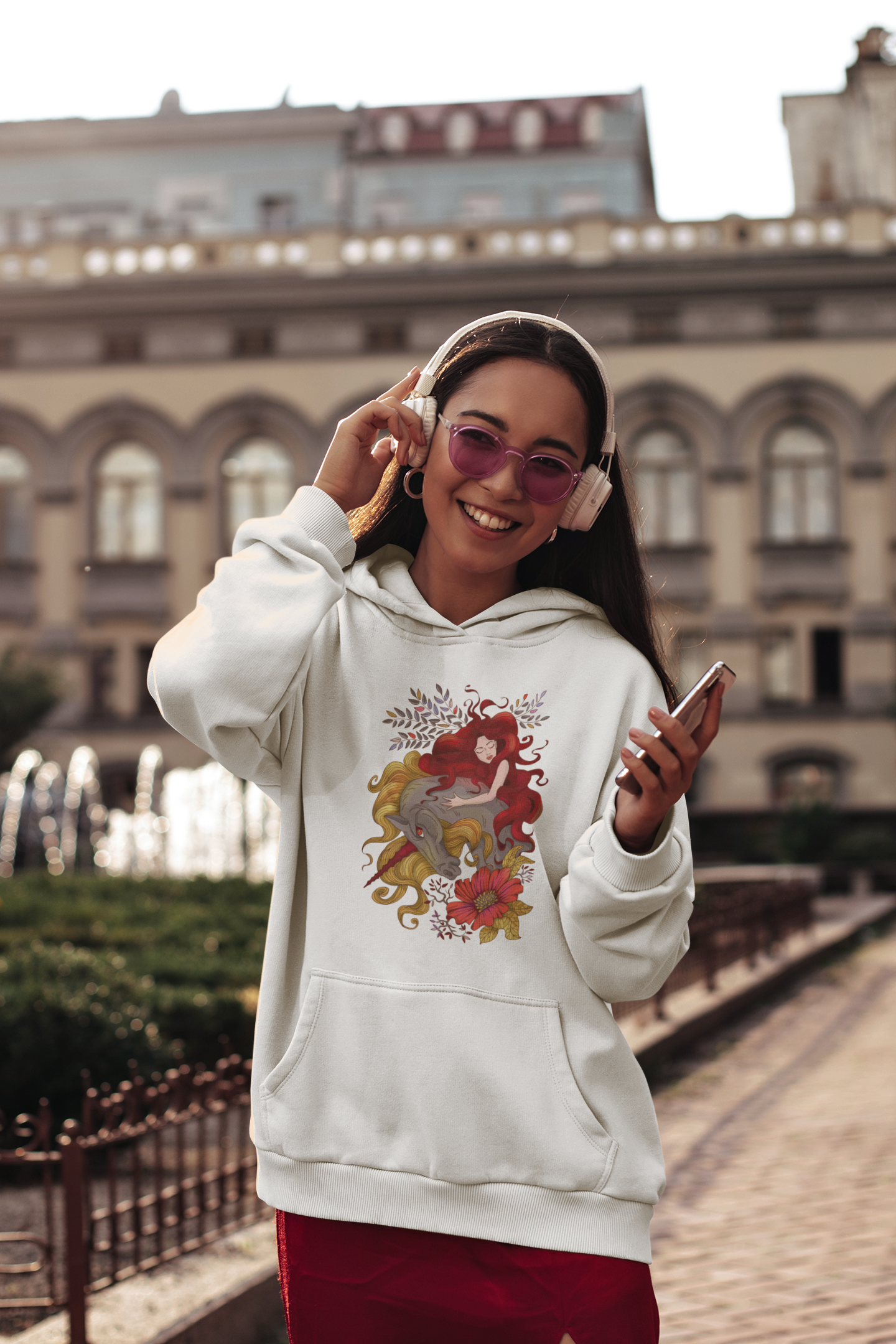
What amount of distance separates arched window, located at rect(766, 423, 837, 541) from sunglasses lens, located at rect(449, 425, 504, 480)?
1132 inches

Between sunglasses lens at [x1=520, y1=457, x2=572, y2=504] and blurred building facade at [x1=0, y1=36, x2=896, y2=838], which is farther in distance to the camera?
blurred building facade at [x1=0, y1=36, x2=896, y2=838]

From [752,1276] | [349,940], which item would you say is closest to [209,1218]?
[752,1276]

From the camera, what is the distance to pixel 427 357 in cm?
2917

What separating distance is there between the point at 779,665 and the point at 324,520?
28.5 meters

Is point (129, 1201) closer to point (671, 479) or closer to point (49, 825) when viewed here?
point (49, 825)

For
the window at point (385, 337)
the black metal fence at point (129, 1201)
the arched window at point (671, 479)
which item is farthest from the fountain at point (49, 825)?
the arched window at point (671, 479)

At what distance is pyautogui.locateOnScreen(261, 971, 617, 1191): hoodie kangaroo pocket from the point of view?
150 cm

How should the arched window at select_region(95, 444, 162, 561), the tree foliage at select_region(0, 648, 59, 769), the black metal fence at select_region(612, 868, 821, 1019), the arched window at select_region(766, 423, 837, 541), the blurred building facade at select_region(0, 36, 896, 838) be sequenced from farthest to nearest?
the arched window at select_region(95, 444, 162, 561) < the arched window at select_region(766, 423, 837, 541) < the blurred building facade at select_region(0, 36, 896, 838) < the tree foliage at select_region(0, 648, 59, 769) < the black metal fence at select_region(612, 868, 821, 1019)

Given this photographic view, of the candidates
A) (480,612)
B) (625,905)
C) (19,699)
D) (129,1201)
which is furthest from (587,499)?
(19,699)

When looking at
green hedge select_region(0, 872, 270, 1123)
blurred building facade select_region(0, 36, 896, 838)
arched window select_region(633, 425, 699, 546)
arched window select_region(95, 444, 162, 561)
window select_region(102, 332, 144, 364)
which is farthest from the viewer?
arched window select_region(95, 444, 162, 561)

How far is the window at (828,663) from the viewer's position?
2919cm

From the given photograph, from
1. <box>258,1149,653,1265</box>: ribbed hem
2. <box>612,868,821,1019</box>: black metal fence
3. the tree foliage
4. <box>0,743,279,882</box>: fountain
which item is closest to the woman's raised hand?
<box>258,1149,653,1265</box>: ribbed hem

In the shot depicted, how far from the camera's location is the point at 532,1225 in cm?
149

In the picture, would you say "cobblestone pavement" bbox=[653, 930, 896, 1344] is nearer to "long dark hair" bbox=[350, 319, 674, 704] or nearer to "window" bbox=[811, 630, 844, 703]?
"long dark hair" bbox=[350, 319, 674, 704]
